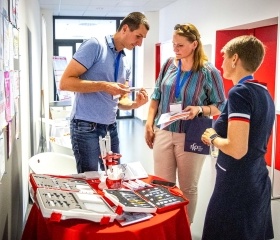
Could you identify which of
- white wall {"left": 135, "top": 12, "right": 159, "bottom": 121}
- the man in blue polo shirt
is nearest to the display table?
the man in blue polo shirt

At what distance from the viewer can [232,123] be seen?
5.12 feet

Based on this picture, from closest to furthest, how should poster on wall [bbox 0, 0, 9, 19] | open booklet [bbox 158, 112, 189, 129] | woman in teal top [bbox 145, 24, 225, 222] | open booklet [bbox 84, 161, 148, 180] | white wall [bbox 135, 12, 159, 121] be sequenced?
poster on wall [bbox 0, 0, 9, 19], open booklet [bbox 84, 161, 148, 180], open booklet [bbox 158, 112, 189, 129], woman in teal top [bbox 145, 24, 225, 222], white wall [bbox 135, 12, 159, 121]

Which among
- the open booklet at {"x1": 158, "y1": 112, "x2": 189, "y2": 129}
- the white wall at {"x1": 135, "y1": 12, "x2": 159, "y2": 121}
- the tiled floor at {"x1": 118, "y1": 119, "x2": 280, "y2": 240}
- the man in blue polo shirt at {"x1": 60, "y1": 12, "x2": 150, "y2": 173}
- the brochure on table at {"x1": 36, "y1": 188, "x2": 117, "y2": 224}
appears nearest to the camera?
the brochure on table at {"x1": 36, "y1": 188, "x2": 117, "y2": 224}

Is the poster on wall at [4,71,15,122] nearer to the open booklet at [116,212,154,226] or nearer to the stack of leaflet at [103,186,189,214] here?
the stack of leaflet at [103,186,189,214]

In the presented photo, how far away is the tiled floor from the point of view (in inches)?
121

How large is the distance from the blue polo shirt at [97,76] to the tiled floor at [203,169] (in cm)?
133

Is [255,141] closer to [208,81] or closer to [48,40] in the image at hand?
[208,81]

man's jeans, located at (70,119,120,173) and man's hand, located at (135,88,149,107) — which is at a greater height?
man's hand, located at (135,88,149,107)

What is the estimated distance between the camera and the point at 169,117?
2.19 m

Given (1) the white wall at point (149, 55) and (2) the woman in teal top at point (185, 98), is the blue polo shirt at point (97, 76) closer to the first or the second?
(2) the woman in teal top at point (185, 98)

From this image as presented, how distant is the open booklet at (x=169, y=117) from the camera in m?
2.14

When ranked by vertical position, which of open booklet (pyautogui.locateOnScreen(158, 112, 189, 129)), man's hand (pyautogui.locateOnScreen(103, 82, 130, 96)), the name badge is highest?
man's hand (pyautogui.locateOnScreen(103, 82, 130, 96))

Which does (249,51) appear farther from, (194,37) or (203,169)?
(203,169)

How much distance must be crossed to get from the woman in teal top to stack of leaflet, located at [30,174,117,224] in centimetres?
80
